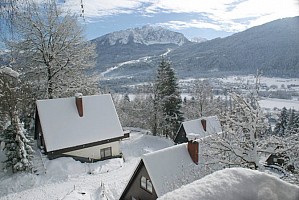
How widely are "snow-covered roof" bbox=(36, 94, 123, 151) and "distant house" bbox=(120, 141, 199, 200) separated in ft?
22.1

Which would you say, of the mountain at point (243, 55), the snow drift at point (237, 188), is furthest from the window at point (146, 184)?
the mountain at point (243, 55)

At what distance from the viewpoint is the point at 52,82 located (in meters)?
22.3

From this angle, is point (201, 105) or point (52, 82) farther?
point (201, 105)

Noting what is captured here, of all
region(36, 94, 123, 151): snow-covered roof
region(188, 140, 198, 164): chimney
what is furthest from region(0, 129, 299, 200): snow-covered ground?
region(188, 140, 198, 164): chimney

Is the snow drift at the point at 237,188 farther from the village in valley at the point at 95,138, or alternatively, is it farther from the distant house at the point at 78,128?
the distant house at the point at 78,128

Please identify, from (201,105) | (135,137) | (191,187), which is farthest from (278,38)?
(191,187)

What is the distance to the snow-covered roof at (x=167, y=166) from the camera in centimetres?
1129

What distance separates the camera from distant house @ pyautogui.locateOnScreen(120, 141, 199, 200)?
1145 centimetres

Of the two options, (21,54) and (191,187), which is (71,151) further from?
(191,187)

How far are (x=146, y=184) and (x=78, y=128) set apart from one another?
8.72 metres

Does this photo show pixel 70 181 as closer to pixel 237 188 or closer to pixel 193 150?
pixel 193 150

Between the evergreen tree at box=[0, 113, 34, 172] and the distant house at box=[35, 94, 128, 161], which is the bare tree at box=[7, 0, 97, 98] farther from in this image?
the evergreen tree at box=[0, 113, 34, 172]

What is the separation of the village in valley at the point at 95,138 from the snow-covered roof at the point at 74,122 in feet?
0.24

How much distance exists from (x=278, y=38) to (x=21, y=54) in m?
A: 130
